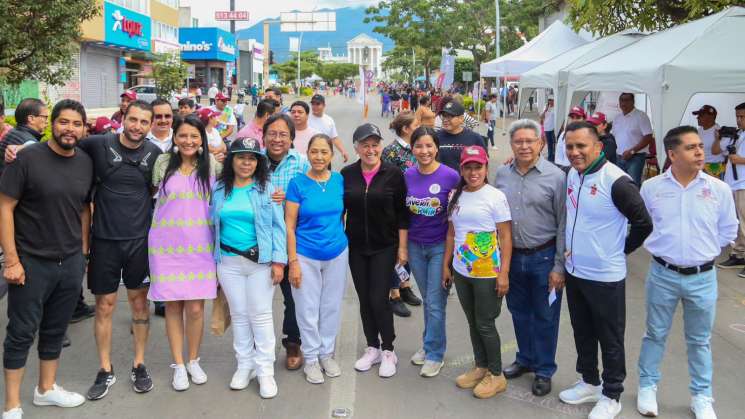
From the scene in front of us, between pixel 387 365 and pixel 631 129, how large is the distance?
711 cm

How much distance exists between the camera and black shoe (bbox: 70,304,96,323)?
5648 millimetres

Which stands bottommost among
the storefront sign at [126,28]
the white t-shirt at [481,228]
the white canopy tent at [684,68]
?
the white t-shirt at [481,228]

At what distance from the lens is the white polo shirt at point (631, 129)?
9.98 meters

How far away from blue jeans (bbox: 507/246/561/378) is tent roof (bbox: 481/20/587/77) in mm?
12520

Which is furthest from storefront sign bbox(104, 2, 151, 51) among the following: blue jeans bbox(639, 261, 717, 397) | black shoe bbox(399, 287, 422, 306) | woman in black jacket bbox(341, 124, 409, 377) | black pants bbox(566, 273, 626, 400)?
blue jeans bbox(639, 261, 717, 397)

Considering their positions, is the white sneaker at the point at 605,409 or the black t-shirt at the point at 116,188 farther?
the black t-shirt at the point at 116,188

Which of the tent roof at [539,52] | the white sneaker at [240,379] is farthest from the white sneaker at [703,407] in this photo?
the tent roof at [539,52]

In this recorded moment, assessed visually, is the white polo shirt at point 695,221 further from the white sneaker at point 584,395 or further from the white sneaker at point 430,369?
the white sneaker at point 430,369

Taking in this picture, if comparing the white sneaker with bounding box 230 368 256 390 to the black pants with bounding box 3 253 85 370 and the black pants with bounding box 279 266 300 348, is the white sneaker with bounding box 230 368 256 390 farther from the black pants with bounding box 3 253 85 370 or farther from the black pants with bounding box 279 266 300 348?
the black pants with bounding box 3 253 85 370

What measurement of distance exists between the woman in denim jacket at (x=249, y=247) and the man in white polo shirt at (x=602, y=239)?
1836 millimetres

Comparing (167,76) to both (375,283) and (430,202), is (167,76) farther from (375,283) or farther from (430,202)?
(430,202)

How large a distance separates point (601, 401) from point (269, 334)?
211 centimetres

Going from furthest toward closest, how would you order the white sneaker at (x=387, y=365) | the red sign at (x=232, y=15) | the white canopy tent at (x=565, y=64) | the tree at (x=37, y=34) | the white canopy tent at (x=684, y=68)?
the red sign at (x=232, y=15) < the tree at (x=37, y=34) < the white canopy tent at (x=565, y=64) < the white canopy tent at (x=684, y=68) < the white sneaker at (x=387, y=365)

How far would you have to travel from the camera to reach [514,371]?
176 inches
